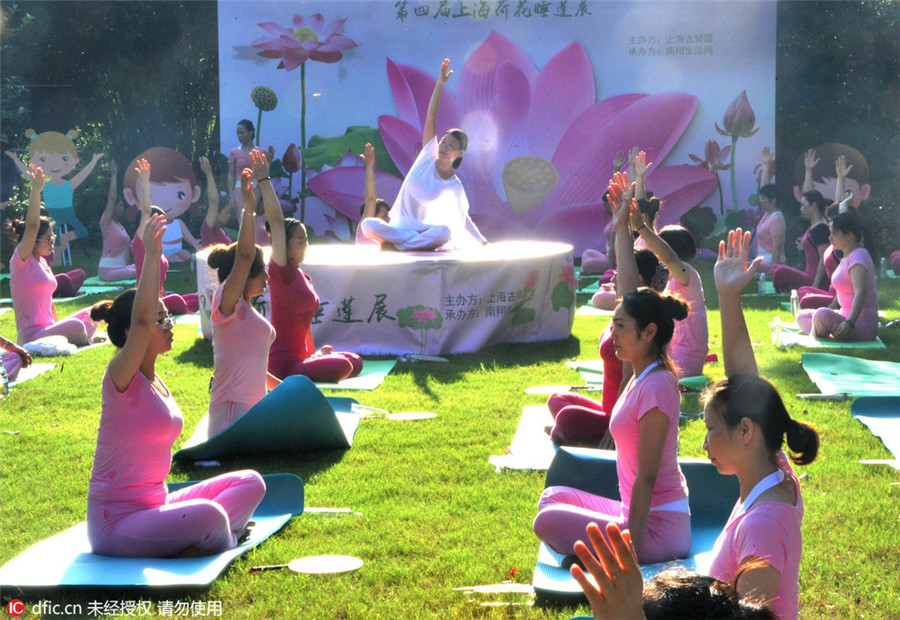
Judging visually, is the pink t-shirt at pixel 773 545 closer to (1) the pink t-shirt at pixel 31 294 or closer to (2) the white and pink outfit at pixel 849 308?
(2) the white and pink outfit at pixel 849 308

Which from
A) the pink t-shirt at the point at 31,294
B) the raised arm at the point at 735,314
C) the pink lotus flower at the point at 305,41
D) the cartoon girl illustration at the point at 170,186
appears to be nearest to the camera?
the raised arm at the point at 735,314

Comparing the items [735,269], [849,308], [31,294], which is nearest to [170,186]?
[31,294]

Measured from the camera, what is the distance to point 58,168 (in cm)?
1542

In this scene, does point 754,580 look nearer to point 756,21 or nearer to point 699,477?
point 699,477

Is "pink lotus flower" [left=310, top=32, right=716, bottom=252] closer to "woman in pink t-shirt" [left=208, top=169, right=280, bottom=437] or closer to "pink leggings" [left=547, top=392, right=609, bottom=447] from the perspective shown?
"pink leggings" [left=547, top=392, right=609, bottom=447]

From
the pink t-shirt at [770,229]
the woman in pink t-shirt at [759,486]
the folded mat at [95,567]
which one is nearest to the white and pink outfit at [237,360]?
the folded mat at [95,567]

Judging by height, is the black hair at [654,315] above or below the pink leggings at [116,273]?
above

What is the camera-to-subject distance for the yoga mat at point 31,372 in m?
6.72

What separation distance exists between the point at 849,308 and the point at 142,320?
20.3ft

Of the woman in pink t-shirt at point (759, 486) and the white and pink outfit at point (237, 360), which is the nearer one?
the woman in pink t-shirt at point (759, 486)

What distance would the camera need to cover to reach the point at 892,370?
263 inches

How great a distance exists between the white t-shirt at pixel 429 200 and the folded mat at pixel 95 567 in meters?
5.17

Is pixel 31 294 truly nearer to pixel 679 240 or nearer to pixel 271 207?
pixel 271 207

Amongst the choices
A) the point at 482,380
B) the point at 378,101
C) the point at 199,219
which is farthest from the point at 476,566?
→ the point at 199,219
